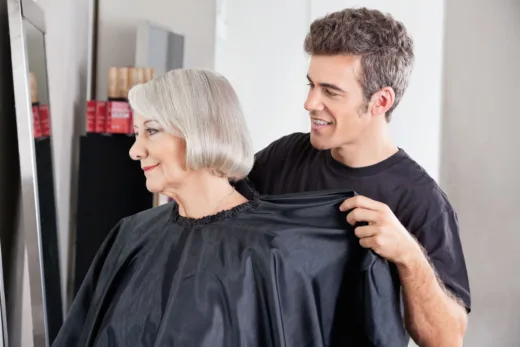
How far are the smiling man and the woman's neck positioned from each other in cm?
38

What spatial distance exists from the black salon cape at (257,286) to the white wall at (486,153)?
298cm

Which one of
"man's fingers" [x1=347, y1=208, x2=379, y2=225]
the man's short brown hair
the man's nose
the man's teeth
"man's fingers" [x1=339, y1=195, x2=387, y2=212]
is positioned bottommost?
"man's fingers" [x1=347, y1=208, x2=379, y2=225]

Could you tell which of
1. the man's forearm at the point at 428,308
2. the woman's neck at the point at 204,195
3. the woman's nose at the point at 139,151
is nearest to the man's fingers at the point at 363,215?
the man's forearm at the point at 428,308

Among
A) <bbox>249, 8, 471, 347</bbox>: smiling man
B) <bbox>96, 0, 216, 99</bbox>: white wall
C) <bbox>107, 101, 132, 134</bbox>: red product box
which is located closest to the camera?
<bbox>249, 8, 471, 347</bbox>: smiling man

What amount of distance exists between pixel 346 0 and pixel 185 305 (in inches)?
132

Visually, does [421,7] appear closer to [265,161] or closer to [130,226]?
[265,161]

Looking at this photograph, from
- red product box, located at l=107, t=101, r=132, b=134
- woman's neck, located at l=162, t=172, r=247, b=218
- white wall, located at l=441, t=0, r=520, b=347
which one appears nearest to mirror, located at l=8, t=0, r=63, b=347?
red product box, located at l=107, t=101, r=132, b=134

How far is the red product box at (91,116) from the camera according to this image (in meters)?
3.95

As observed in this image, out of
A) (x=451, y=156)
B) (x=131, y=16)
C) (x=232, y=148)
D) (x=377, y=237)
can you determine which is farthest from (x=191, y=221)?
(x=451, y=156)

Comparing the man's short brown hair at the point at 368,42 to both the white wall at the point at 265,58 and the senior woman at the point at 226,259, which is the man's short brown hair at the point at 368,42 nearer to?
the senior woman at the point at 226,259

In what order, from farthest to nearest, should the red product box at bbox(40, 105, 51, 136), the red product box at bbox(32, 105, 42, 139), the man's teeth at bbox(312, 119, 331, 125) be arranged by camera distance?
the red product box at bbox(40, 105, 51, 136) < the red product box at bbox(32, 105, 42, 139) < the man's teeth at bbox(312, 119, 331, 125)

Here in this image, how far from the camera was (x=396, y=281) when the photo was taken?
1.87 metres

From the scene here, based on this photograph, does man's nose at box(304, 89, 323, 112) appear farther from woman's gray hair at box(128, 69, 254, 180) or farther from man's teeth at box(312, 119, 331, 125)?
woman's gray hair at box(128, 69, 254, 180)

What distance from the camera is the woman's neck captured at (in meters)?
1.84
